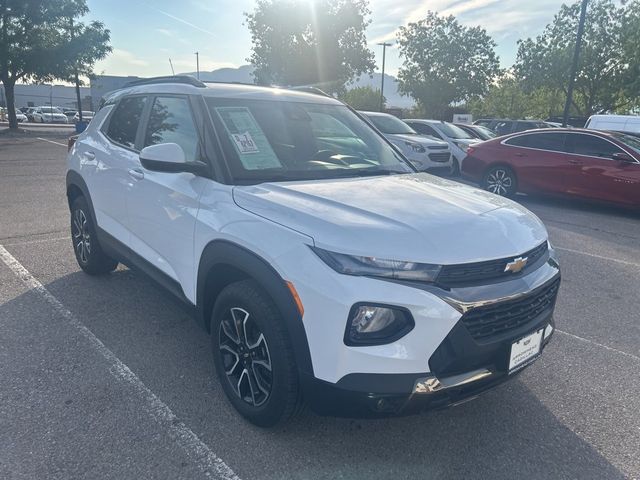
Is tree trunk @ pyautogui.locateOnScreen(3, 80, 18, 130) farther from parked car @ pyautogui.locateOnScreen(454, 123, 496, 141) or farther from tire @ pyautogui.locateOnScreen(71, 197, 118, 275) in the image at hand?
tire @ pyautogui.locateOnScreen(71, 197, 118, 275)

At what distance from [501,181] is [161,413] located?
9.05 meters

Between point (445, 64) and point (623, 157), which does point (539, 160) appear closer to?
point (623, 157)

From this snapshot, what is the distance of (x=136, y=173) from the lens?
3553 millimetres

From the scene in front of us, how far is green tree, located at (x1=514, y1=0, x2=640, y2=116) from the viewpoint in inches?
1147

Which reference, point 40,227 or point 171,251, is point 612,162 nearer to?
point 171,251

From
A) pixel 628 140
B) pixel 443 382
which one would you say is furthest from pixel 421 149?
pixel 443 382

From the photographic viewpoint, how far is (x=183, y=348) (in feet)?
11.5

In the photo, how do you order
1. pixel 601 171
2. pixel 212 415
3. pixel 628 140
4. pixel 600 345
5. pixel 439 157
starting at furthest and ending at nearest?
pixel 439 157 → pixel 628 140 → pixel 601 171 → pixel 600 345 → pixel 212 415

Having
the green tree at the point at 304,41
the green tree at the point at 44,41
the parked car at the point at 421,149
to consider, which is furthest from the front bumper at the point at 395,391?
the green tree at the point at 304,41

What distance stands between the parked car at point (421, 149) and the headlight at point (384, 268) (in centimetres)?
963

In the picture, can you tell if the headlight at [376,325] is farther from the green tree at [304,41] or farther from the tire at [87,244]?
the green tree at [304,41]

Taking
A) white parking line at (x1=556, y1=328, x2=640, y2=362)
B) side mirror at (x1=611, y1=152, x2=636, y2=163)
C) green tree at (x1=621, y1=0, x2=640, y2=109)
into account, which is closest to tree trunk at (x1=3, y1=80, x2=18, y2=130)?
side mirror at (x1=611, y1=152, x2=636, y2=163)

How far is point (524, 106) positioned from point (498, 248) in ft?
170

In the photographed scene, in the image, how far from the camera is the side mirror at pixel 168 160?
9.12 feet
